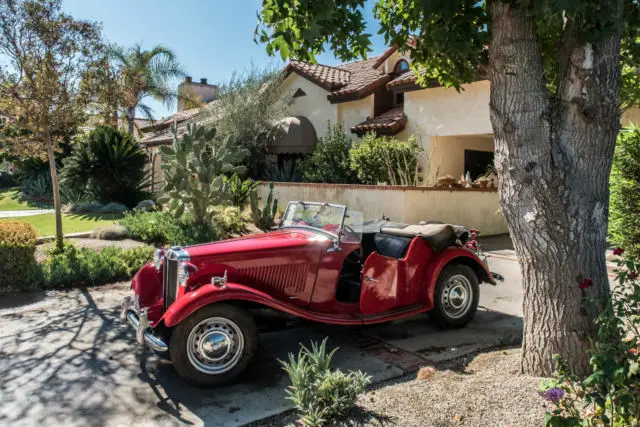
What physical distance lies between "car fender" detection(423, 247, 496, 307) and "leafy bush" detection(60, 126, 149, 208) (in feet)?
43.8

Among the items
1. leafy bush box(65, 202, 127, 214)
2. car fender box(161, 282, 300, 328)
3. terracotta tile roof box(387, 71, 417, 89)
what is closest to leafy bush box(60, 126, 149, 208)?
leafy bush box(65, 202, 127, 214)

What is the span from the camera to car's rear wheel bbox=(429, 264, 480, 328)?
5.48 meters

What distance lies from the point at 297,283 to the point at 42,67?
21.5 ft

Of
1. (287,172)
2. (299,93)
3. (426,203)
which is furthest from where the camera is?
(299,93)

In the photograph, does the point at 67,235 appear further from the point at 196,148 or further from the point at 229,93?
the point at 229,93

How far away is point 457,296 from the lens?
222 inches

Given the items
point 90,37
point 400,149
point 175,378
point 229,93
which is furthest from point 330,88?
point 175,378

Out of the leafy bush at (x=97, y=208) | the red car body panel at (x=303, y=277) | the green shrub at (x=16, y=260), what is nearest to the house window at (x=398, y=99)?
the leafy bush at (x=97, y=208)

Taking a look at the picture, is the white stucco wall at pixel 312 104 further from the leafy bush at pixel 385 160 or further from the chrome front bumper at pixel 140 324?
the chrome front bumper at pixel 140 324

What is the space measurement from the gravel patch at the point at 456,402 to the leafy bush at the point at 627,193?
4555 mm

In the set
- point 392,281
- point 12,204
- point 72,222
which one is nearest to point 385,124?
point 72,222

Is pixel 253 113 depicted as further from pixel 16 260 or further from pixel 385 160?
pixel 16 260

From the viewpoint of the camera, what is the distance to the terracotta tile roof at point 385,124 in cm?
1502

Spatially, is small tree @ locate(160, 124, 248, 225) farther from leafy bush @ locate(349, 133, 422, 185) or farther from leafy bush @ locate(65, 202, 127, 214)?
leafy bush @ locate(65, 202, 127, 214)
